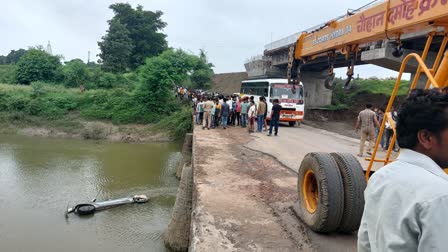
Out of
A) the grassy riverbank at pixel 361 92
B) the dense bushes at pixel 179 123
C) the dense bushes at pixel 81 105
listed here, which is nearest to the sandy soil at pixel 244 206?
the dense bushes at pixel 179 123

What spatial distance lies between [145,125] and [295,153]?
18.2 m

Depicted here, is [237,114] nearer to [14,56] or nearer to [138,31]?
[138,31]

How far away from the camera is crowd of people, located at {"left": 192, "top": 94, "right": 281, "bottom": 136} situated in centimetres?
1562

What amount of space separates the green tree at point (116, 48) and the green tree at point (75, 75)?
6655 millimetres

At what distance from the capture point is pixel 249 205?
584 cm

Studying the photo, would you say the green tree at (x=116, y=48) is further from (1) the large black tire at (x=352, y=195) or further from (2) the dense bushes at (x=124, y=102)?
(1) the large black tire at (x=352, y=195)

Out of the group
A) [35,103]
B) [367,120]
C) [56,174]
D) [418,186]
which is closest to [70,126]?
[35,103]

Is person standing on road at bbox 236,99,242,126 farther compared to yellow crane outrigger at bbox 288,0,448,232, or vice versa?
person standing on road at bbox 236,99,242,126

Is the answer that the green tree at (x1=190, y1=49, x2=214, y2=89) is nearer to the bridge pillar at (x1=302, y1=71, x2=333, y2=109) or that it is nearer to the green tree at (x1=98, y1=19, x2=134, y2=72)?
→ the green tree at (x1=98, y1=19, x2=134, y2=72)

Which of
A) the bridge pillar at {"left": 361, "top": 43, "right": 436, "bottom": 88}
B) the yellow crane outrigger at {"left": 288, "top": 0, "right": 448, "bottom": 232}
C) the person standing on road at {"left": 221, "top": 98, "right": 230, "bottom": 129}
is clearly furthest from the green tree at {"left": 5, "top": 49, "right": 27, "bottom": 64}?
the yellow crane outrigger at {"left": 288, "top": 0, "right": 448, "bottom": 232}

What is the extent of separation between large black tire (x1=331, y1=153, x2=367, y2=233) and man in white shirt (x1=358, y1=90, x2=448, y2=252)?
2955mm

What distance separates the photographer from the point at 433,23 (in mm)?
4160

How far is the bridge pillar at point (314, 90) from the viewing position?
108ft

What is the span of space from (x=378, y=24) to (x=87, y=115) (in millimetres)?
26434
